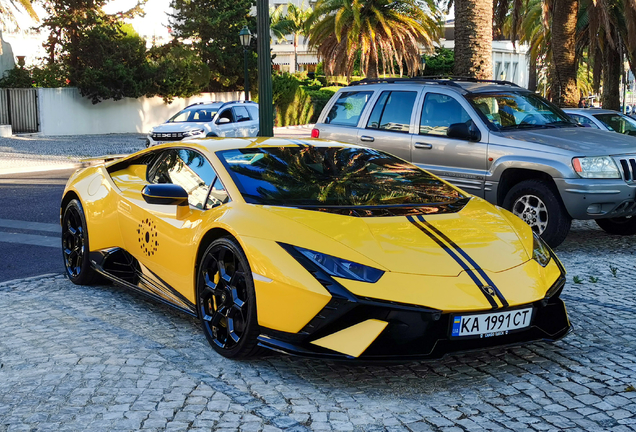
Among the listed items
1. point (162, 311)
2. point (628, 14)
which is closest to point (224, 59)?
point (628, 14)

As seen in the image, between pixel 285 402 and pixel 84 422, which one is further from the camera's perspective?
pixel 285 402

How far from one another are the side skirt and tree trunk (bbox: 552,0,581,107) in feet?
48.6

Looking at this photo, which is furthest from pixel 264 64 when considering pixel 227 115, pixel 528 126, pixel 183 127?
pixel 227 115

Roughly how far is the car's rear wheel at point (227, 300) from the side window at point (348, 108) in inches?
216

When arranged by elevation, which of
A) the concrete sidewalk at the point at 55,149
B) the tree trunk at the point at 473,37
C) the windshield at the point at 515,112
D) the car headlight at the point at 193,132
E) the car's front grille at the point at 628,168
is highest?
the tree trunk at the point at 473,37

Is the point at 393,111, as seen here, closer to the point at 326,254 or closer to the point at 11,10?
the point at 326,254

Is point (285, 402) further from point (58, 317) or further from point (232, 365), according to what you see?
point (58, 317)

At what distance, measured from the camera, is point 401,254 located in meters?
4.04

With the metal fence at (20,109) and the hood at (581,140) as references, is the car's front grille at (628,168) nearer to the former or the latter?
the hood at (581,140)

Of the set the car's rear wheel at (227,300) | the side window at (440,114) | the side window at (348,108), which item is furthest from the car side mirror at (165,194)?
the side window at (348,108)

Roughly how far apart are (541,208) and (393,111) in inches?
92.9

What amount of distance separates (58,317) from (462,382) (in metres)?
3.03

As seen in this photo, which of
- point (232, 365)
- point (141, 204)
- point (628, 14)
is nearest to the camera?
point (232, 365)

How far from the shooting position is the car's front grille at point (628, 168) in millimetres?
7715
